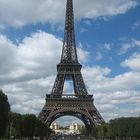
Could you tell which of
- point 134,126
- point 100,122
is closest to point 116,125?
point 134,126

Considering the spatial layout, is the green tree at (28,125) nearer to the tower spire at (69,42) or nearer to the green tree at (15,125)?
the green tree at (15,125)

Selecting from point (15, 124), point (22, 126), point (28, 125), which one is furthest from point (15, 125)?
point (28, 125)

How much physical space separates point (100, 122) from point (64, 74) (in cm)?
1643

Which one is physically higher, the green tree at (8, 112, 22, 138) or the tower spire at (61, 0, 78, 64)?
the tower spire at (61, 0, 78, 64)

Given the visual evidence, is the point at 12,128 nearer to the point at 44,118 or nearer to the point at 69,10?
the point at 44,118

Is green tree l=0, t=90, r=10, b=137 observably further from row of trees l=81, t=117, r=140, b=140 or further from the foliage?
row of trees l=81, t=117, r=140, b=140

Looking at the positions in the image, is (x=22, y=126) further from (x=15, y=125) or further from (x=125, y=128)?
(x=125, y=128)

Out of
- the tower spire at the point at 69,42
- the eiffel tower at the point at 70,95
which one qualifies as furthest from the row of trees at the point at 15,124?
the tower spire at the point at 69,42

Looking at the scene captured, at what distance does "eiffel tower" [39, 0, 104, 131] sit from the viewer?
120m

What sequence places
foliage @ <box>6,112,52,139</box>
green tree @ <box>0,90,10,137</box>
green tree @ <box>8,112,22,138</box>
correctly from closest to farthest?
green tree @ <box>0,90,10,137</box>, green tree @ <box>8,112,22,138</box>, foliage @ <box>6,112,52,139</box>

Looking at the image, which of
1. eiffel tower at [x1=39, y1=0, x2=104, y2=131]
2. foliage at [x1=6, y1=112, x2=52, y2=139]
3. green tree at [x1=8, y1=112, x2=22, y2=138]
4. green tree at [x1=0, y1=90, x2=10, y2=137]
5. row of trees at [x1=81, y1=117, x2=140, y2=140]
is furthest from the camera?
eiffel tower at [x1=39, y1=0, x2=104, y2=131]

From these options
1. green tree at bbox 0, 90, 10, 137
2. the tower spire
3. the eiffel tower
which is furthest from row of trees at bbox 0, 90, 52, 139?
the tower spire

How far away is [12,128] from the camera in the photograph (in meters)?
89.4

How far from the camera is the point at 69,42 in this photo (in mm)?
123438
